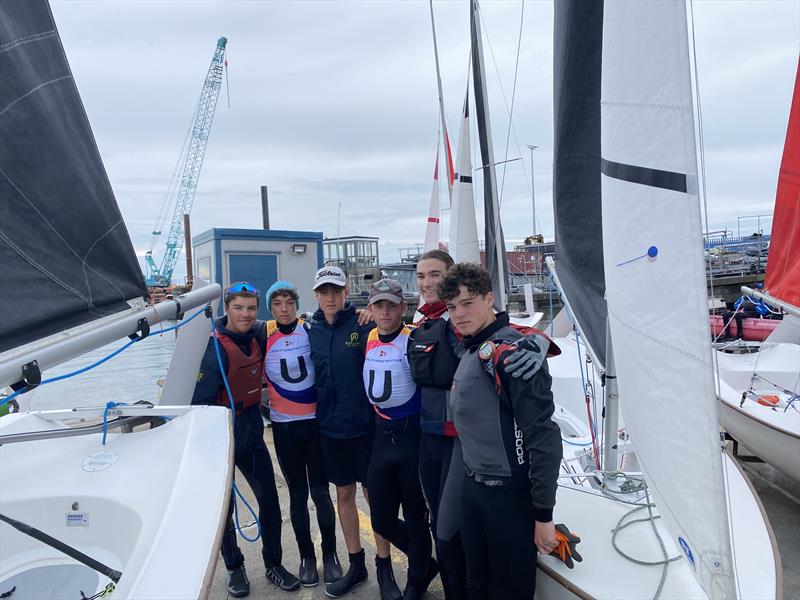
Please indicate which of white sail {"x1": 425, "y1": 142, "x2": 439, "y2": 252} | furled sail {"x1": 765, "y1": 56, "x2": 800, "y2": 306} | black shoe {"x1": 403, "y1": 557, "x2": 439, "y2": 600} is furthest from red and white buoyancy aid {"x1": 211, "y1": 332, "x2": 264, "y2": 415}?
white sail {"x1": 425, "y1": 142, "x2": 439, "y2": 252}

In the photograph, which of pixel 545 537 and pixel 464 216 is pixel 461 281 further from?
pixel 464 216

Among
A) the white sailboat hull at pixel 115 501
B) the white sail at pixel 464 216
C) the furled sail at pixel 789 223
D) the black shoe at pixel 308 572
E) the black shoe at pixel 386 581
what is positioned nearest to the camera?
the white sailboat hull at pixel 115 501

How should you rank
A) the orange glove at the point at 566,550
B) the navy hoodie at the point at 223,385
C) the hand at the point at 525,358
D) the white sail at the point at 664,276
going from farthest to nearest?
the navy hoodie at the point at 223,385 < the orange glove at the point at 566,550 < the hand at the point at 525,358 < the white sail at the point at 664,276

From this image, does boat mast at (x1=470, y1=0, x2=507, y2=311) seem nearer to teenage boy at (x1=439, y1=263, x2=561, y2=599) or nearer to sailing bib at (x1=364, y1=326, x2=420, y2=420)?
sailing bib at (x1=364, y1=326, x2=420, y2=420)

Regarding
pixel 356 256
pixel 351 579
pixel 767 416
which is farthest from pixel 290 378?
pixel 356 256

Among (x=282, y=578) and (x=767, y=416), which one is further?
(x=767, y=416)

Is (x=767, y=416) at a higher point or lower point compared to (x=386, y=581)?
higher

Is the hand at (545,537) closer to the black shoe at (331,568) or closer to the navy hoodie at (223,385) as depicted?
the black shoe at (331,568)

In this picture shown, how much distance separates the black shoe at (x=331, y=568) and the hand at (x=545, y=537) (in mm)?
1441

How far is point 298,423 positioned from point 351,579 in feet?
2.95

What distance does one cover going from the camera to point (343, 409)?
8.65 feet

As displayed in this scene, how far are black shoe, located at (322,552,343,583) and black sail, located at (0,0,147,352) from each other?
1854 millimetres

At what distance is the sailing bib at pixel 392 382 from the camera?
247 centimetres

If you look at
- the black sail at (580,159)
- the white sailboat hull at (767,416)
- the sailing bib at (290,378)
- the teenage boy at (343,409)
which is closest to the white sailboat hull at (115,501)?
the sailing bib at (290,378)
